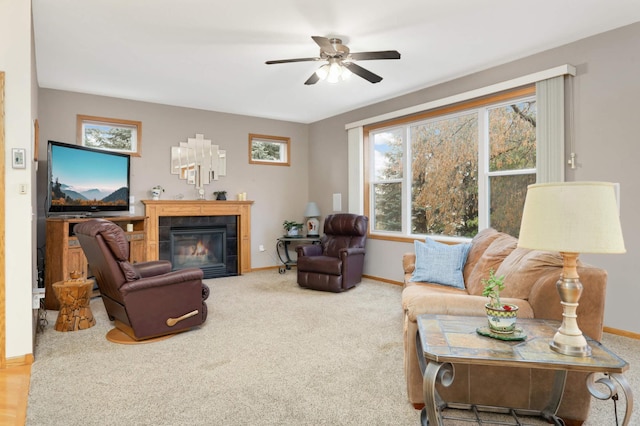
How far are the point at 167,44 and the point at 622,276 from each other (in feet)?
15.9

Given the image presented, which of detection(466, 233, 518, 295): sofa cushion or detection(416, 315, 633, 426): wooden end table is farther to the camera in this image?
detection(466, 233, 518, 295): sofa cushion

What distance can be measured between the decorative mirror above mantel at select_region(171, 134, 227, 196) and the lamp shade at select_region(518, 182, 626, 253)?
5533mm

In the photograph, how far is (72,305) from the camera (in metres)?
3.61

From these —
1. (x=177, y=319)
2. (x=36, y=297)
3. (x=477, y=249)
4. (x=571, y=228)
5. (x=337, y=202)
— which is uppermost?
(x=337, y=202)

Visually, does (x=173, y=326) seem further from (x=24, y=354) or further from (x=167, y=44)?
(x=167, y=44)

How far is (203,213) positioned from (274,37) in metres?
3.39

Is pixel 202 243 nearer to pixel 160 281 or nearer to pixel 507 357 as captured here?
pixel 160 281

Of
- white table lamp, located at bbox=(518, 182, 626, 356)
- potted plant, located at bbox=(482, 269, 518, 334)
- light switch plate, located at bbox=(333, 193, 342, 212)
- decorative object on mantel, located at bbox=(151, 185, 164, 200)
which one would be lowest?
potted plant, located at bbox=(482, 269, 518, 334)

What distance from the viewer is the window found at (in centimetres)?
429

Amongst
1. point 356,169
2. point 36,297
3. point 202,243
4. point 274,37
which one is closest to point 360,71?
point 274,37

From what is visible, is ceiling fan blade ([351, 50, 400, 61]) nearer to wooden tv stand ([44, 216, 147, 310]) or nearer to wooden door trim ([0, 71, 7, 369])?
wooden door trim ([0, 71, 7, 369])

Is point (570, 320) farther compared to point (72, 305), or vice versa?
point (72, 305)

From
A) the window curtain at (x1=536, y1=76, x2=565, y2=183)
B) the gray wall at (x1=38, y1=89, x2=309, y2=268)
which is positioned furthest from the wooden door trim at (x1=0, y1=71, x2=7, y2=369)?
the window curtain at (x1=536, y1=76, x2=565, y2=183)

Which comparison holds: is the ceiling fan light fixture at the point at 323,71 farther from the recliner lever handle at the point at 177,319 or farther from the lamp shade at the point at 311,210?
the lamp shade at the point at 311,210
